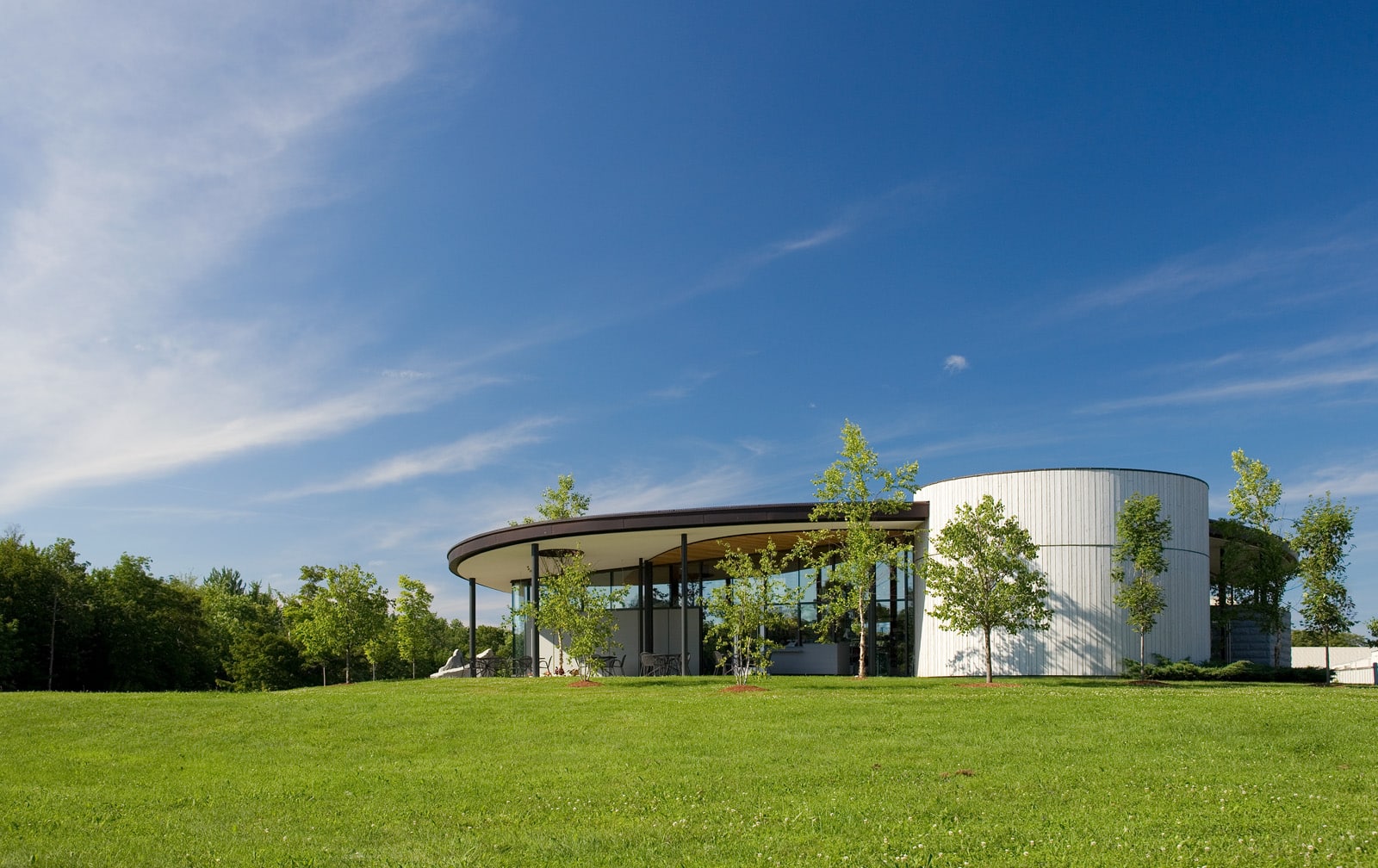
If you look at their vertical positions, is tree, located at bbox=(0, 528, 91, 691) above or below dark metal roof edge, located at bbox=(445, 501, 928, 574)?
below

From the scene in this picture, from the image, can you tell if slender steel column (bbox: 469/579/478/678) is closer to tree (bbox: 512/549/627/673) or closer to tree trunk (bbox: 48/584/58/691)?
tree (bbox: 512/549/627/673)

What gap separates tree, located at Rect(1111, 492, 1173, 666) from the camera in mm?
24859

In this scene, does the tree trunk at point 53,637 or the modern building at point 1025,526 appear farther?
the tree trunk at point 53,637

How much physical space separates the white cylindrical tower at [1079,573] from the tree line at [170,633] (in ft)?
76.6

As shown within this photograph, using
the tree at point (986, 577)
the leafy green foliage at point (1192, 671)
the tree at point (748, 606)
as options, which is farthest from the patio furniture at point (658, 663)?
the leafy green foliage at point (1192, 671)

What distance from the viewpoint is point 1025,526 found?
26.2 meters

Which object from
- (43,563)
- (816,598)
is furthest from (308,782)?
(43,563)

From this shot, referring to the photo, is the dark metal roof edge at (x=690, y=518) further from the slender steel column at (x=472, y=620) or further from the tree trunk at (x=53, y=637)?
the tree trunk at (x=53, y=637)

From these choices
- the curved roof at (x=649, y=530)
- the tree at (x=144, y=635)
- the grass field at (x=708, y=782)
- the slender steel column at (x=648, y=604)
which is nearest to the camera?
the grass field at (x=708, y=782)

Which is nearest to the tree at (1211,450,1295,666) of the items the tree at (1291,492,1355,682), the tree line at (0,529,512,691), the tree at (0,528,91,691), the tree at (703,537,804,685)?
the tree at (1291,492,1355,682)

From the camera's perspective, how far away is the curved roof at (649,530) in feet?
90.7

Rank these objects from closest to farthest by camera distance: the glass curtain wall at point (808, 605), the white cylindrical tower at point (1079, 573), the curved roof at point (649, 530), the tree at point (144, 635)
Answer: the white cylindrical tower at point (1079, 573) → the curved roof at point (649, 530) → the glass curtain wall at point (808, 605) → the tree at point (144, 635)

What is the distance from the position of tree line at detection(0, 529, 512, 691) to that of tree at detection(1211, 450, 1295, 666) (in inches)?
1095

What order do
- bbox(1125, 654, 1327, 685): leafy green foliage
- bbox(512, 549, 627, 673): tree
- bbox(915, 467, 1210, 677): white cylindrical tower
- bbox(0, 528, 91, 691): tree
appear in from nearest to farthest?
1. bbox(512, 549, 627, 673): tree
2. bbox(1125, 654, 1327, 685): leafy green foliage
3. bbox(915, 467, 1210, 677): white cylindrical tower
4. bbox(0, 528, 91, 691): tree
